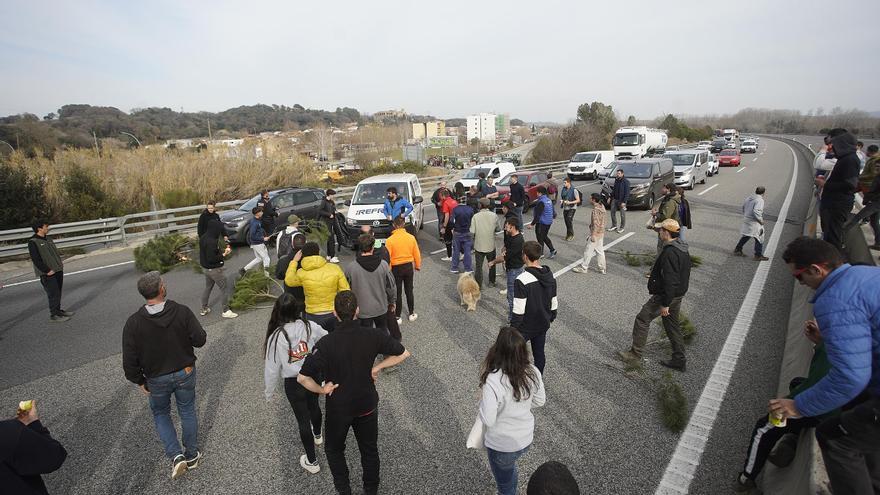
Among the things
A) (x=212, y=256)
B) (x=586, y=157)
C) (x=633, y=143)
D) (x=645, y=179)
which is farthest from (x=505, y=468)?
(x=633, y=143)

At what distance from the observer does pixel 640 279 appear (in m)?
8.76

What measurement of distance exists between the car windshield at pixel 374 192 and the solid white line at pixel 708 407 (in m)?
8.86

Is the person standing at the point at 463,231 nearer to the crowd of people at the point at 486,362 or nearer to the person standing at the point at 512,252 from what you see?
the person standing at the point at 512,252

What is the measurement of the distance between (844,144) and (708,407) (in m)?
5.73

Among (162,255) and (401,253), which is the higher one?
(401,253)

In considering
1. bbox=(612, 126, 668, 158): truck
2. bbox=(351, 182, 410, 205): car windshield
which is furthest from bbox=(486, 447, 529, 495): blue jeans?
bbox=(612, 126, 668, 158): truck

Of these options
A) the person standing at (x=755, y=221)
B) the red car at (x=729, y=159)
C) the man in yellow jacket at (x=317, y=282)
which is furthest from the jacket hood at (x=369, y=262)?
the red car at (x=729, y=159)

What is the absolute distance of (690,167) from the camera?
20953 millimetres

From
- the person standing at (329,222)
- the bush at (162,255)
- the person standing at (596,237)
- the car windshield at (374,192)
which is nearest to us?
the person standing at (596,237)

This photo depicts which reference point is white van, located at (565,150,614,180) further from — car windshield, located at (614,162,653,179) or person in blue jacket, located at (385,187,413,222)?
person in blue jacket, located at (385,187,413,222)

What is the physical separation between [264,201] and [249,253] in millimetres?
1700

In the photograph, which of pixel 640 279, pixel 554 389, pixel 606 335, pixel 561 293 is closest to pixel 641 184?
pixel 640 279

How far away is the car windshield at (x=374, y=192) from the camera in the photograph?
42.1ft

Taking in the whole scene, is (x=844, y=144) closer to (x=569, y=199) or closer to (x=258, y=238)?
(x=569, y=199)
